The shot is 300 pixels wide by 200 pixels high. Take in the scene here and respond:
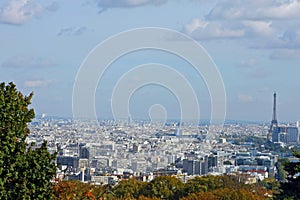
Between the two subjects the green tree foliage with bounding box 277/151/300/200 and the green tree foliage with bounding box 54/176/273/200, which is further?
the green tree foliage with bounding box 54/176/273/200

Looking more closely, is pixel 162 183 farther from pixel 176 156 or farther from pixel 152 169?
pixel 176 156

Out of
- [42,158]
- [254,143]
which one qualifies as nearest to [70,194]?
[42,158]

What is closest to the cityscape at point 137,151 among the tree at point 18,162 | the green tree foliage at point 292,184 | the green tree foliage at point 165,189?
the green tree foliage at point 165,189

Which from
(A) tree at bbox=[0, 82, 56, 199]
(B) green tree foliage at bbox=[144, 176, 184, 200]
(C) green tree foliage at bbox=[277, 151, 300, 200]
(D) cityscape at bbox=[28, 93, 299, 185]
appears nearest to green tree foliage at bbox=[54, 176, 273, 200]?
(B) green tree foliage at bbox=[144, 176, 184, 200]

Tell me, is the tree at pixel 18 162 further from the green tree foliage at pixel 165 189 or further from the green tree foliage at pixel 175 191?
the green tree foliage at pixel 165 189

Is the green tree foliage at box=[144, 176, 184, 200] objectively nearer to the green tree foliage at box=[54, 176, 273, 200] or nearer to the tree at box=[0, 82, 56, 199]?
the green tree foliage at box=[54, 176, 273, 200]
